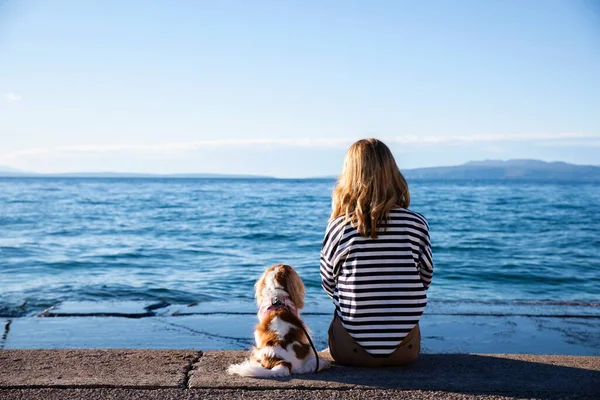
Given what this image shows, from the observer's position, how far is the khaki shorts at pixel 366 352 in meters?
3.89

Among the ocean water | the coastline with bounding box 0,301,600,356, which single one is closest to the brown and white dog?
the coastline with bounding box 0,301,600,356

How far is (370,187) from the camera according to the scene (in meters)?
3.77

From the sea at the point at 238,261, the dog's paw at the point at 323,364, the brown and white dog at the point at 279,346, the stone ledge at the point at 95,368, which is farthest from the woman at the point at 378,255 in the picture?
the sea at the point at 238,261

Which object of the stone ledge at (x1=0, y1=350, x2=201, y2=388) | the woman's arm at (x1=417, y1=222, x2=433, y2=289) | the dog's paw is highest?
the woman's arm at (x1=417, y1=222, x2=433, y2=289)

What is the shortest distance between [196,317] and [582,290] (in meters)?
7.93

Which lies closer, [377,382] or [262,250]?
[377,382]

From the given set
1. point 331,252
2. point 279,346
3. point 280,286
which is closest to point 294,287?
point 280,286

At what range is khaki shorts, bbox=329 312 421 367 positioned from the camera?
3.89 meters

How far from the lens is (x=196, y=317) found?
24.9 feet

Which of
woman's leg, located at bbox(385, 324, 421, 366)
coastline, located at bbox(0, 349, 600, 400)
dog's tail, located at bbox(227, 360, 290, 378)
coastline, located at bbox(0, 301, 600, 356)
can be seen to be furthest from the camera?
coastline, located at bbox(0, 301, 600, 356)

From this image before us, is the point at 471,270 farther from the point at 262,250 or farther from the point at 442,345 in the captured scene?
the point at 442,345

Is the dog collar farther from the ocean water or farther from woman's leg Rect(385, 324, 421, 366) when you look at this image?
the ocean water

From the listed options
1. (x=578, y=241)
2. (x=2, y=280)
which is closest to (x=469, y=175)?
(x=578, y=241)

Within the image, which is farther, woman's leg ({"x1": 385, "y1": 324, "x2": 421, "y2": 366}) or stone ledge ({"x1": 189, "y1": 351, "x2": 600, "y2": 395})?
woman's leg ({"x1": 385, "y1": 324, "x2": 421, "y2": 366})
